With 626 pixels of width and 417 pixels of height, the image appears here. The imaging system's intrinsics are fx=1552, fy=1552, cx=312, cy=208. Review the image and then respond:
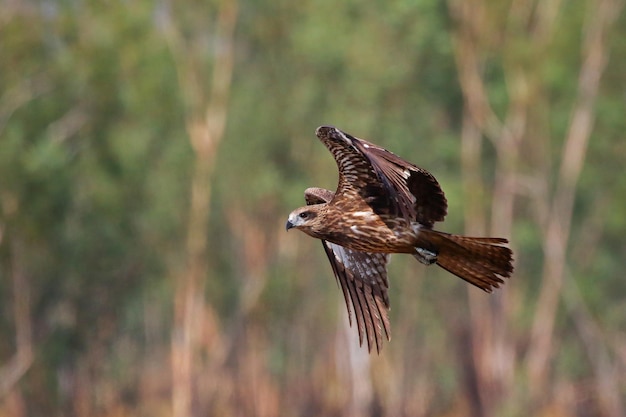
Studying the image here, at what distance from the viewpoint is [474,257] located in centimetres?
890

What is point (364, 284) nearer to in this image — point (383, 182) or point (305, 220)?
point (305, 220)

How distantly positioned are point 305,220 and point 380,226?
459 millimetres

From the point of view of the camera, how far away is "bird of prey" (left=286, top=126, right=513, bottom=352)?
28.6 ft

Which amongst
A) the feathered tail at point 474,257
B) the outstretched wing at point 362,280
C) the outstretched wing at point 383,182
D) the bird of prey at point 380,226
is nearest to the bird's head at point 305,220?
the bird of prey at point 380,226

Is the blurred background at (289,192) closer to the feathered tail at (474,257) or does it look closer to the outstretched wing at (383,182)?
the outstretched wing at (383,182)

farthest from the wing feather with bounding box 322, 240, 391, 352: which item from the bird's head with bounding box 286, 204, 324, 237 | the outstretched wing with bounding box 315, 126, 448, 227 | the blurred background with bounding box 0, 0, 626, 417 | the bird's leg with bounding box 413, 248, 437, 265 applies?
the blurred background with bounding box 0, 0, 626, 417

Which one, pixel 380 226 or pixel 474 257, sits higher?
pixel 380 226

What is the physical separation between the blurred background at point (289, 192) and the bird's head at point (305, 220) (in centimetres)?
1726

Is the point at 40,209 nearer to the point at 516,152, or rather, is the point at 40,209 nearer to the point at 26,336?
the point at 26,336

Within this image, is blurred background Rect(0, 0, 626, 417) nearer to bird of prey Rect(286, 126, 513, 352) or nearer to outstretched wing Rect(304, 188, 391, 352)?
outstretched wing Rect(304, 188, 391, 352)

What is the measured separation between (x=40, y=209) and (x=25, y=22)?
3598 mm

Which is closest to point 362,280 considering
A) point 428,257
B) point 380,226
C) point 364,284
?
point 364,284

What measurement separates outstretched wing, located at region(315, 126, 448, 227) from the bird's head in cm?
21

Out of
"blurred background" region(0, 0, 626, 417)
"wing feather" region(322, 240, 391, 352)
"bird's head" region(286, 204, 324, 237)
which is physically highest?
"blurred background" region(0, 0, 626, 417)
